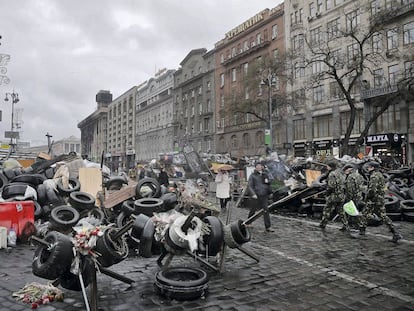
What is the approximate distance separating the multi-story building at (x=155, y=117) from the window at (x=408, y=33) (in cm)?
5294

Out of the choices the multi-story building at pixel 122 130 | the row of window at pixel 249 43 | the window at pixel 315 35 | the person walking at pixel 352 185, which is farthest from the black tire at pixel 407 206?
the multi-story building at pixel 122 130

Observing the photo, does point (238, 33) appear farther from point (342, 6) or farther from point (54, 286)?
point (54, 286)

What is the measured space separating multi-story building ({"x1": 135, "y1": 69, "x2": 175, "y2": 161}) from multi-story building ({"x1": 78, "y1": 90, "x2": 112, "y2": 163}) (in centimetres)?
2728

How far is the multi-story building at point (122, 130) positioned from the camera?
106 m

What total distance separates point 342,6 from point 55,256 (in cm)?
4334

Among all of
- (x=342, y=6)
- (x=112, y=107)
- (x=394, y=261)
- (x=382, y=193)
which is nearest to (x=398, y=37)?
(x=342, y=6)

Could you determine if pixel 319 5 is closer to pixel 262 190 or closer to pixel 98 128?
pixel 262 190

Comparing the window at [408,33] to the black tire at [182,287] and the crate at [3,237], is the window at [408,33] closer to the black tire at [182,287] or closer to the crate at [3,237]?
the black tire at [182,287]

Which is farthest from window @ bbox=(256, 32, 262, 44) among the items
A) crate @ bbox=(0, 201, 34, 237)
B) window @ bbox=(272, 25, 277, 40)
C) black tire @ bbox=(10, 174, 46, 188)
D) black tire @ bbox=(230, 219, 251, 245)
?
black tire @ bbox=(230, 219, 251, 245)

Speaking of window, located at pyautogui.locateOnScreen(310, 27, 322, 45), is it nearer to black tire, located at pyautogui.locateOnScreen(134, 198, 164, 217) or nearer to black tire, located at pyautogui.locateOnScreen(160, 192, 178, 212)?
black tire, located at pyautogui.locateOnScreen(160, 192, 178, 212)

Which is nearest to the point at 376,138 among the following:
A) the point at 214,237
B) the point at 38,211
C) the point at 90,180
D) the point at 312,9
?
the point at 312,9

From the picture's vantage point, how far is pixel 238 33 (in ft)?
195

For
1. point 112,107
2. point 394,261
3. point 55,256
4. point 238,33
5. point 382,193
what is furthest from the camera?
point 112,107

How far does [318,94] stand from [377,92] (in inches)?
337
